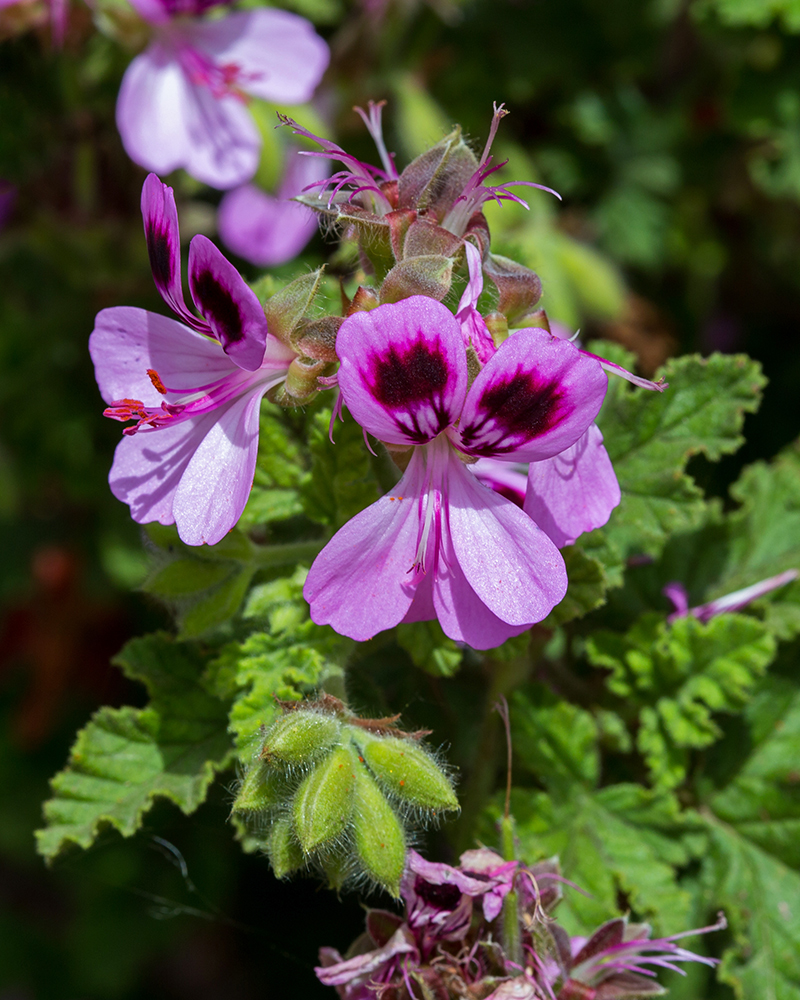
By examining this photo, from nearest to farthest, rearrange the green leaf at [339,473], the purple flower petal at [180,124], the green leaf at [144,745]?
the green leaf at [339,473] < the green leaf at [144,745] < the purple flower petal at [180,124]

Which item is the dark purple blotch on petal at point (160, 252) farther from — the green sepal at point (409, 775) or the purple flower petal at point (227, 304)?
the green sepal at point (409, 775)

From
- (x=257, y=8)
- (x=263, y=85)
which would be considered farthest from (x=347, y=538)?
(x=257, y=8)

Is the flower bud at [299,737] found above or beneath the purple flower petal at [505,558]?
beneath

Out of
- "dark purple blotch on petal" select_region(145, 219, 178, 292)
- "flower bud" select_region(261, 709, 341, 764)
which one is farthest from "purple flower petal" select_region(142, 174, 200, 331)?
"flower bud" select_region(261, 709, 341, 764)

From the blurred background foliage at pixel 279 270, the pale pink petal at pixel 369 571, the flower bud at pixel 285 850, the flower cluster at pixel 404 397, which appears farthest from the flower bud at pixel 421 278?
the blurred background foliage at pixel 279 270

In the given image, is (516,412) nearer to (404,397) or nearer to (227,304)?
(404,397)

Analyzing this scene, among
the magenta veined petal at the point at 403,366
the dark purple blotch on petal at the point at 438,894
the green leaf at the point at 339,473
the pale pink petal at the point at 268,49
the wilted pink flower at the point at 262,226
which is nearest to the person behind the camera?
the magenta veined petal at the point at 403,366

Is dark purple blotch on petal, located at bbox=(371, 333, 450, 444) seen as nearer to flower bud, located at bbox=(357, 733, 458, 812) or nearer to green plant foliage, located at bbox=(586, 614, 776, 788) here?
flower bud, located at bbox=(357, 733, 458, 812)
